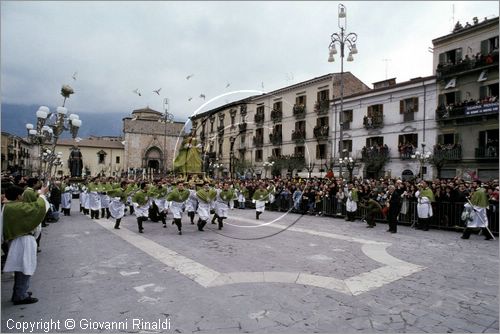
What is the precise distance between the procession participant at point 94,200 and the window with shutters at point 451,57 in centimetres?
2559

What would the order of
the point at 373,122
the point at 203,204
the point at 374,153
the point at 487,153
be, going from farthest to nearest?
the point at 373,122
the point at 374,153
the point at 487,153
the point at 203,204

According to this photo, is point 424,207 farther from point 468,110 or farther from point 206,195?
point 468,110

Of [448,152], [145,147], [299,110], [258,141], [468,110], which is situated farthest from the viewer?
[145,147]

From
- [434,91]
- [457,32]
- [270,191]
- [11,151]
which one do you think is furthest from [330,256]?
[11,151]

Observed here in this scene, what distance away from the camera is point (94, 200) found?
57.3 feet

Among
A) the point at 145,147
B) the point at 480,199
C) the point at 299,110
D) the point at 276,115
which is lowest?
the point at 480,199

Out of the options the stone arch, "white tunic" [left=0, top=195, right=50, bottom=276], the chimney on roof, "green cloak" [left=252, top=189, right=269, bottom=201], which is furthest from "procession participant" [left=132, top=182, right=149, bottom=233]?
the stone arch

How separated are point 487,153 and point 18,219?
27262 mm

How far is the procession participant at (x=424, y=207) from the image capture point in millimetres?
13609

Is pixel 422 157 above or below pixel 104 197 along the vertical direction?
above

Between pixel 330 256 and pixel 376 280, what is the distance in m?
2.02

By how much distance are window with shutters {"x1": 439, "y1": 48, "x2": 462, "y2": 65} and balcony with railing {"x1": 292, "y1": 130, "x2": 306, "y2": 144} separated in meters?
12.4

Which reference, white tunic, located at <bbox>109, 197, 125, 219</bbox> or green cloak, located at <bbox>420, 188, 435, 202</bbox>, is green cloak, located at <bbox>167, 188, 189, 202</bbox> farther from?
green cloak, located at <bbox>420, 188, 435, 202</bbox>

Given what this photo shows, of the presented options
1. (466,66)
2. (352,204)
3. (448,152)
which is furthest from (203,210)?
(466,66)
